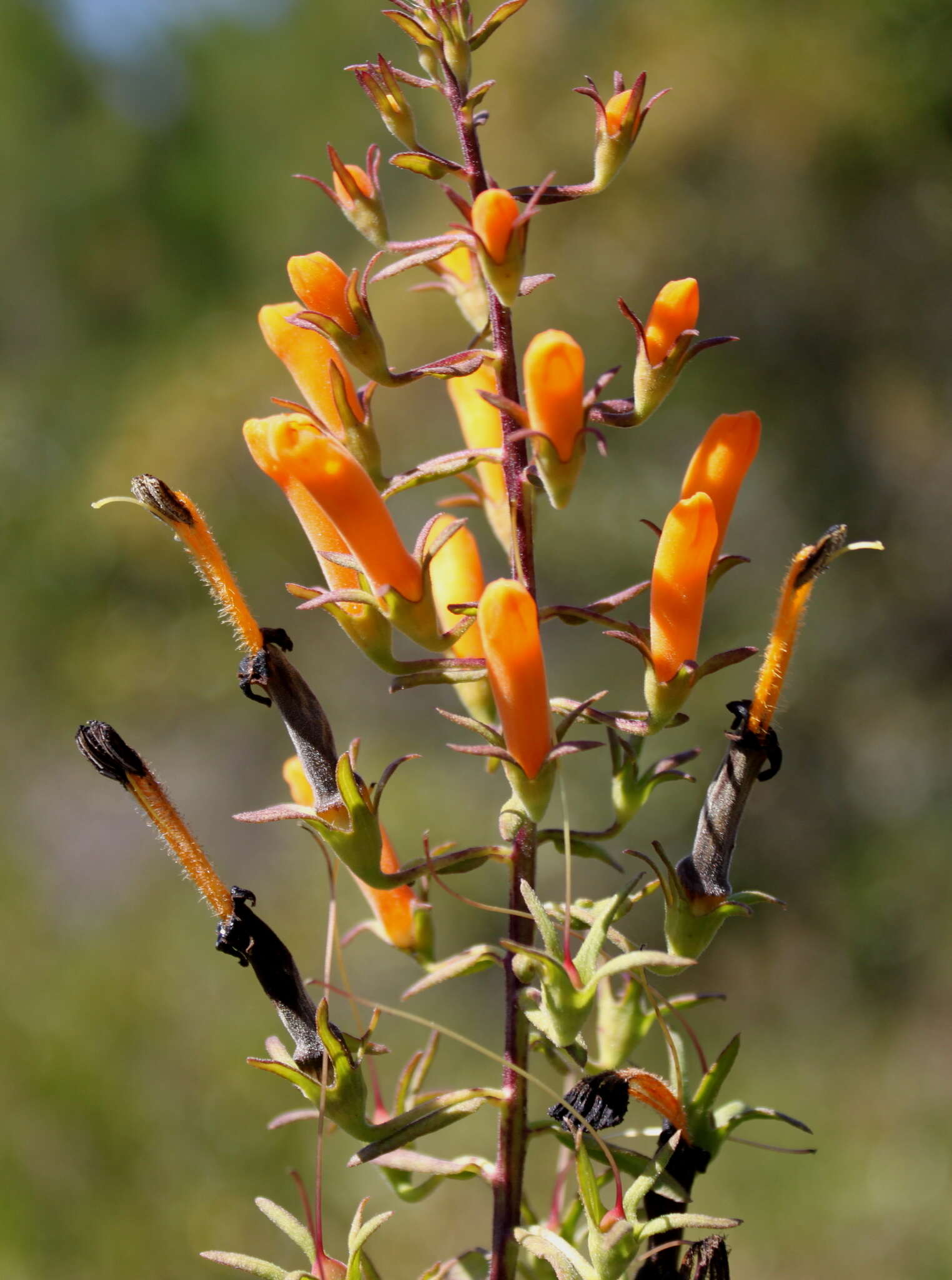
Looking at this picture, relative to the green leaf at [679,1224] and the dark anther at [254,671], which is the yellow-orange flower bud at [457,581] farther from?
the green leaf at [679,1224]

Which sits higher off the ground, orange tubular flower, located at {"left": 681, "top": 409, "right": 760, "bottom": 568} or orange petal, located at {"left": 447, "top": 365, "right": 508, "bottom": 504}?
orange petal, located at {"left": 447, "top": 365, "right": 508, "bottom": 504}

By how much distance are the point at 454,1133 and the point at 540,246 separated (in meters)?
6.90

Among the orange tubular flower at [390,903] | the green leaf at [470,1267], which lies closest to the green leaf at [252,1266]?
the green leaf at [470,1267]

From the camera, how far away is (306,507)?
4.57ft

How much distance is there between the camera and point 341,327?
→ 1327 mm

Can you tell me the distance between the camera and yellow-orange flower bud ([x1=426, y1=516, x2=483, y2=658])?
1.52 m

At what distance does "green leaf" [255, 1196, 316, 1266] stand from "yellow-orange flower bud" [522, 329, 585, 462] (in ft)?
3.32

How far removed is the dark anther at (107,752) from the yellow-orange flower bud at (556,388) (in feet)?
2.21

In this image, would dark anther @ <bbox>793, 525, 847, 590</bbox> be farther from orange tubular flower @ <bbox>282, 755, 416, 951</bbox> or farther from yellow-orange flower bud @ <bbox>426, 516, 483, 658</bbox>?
orange tubular flower @ <bbox>282, 755, 416, 951</bbox>

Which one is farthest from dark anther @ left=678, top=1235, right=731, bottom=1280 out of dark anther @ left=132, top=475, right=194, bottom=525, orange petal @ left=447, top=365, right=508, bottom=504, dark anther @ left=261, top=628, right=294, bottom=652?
dark anther @ left=132, top=475, right=194, bottom=525

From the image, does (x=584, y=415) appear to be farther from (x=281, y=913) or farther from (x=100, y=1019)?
(x=281, y=913)

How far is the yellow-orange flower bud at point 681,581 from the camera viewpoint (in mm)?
1264

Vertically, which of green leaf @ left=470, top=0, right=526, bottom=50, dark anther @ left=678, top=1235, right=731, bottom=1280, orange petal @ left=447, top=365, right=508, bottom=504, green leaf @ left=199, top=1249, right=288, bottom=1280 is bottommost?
dark anther @ left=678, top=1235, right=731, bottom=1280

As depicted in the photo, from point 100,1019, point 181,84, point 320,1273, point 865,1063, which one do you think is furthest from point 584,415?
point 181,84
